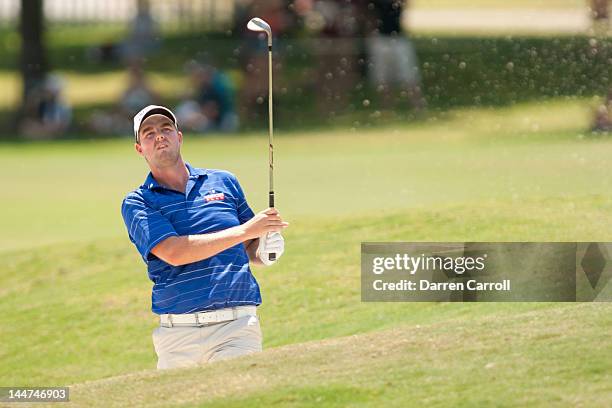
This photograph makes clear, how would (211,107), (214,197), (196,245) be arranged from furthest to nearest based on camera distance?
(211,107) → (214,197) → (196,245)

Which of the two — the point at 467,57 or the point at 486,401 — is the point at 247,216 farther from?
the point at 467,57

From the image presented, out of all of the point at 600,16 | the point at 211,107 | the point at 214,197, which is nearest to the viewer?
the point at 214,197

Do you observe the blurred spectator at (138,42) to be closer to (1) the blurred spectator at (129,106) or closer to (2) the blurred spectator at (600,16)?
(1) the blurred spectator at (129,106)

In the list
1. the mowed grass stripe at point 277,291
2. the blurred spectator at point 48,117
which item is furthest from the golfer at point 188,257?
the blurred spectator at point 48,117

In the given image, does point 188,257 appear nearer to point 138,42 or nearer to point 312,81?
point 312,81

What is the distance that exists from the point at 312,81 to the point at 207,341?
2068 cm

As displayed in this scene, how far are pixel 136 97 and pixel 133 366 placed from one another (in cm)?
1712

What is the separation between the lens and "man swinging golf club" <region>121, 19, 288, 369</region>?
6711mm

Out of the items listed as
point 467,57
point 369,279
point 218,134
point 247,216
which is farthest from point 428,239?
point 467,57

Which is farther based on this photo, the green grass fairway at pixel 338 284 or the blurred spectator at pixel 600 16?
the blurred spectator at pixel 600 16

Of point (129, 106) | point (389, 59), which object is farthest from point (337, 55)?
point (129, 106)

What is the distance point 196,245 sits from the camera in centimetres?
659

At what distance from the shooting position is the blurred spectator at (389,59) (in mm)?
24938

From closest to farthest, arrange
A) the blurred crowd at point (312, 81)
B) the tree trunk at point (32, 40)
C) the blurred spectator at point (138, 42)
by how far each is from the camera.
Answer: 1. the blurred crowd at point (312, 81)
2. the tree trunk at point (32, 40)
3. the blurred spectator at point (138, 42)
